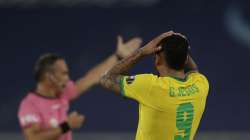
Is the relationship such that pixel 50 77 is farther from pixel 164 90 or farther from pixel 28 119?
pixel 164 90

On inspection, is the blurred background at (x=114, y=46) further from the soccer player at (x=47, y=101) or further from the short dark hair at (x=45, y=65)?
the short dark hair at (x=45, y=65)

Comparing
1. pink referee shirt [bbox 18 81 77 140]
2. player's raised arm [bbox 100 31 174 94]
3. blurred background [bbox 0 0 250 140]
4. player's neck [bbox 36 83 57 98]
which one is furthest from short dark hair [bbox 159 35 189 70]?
blurred background [bbox 0 0 250 140]

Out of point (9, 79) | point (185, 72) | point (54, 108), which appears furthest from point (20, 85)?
point (185, 72)

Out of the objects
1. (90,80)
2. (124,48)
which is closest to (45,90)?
(124,48)

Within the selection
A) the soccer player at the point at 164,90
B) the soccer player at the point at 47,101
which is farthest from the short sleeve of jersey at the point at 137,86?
the soccer player at the point at 47,101

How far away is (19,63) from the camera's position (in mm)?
12156

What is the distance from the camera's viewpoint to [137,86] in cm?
588

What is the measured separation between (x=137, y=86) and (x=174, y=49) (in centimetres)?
34

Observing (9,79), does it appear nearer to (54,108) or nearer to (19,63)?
(19,63)

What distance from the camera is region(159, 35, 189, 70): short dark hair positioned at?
19.1ft

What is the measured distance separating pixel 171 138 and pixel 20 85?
20.8 feet

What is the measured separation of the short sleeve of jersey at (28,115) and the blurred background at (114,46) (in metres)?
4.38

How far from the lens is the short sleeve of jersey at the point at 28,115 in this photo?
7309 millimetres

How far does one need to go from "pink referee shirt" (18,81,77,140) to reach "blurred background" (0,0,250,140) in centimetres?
407
